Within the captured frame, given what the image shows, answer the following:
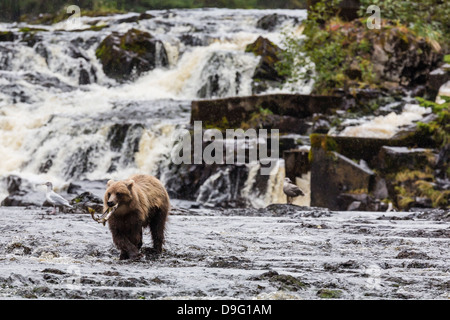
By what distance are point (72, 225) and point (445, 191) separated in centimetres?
599

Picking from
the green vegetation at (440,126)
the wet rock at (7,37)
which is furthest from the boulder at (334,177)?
the wet rock at (7,37)

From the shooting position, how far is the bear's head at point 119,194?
5477mm

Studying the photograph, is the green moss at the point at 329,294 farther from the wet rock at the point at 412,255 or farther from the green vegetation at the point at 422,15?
the green vegetation at the point at 422,15

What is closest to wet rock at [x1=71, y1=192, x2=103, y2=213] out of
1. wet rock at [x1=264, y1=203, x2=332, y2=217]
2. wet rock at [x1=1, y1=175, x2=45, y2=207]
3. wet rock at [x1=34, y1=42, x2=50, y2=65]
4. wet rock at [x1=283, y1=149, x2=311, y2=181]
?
wet rock at [x1=1, y1=175, x2=45, y2=207]

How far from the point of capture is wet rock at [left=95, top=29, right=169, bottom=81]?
23.8 metres

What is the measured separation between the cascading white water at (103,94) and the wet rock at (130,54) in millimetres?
264

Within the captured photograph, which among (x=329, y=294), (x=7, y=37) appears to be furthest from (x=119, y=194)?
(x=7, y=37)

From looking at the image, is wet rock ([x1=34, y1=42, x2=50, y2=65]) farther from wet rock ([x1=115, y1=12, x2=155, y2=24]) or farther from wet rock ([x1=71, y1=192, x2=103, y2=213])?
wet rock ([x1=71, y1=192, x2=103, y2=213])

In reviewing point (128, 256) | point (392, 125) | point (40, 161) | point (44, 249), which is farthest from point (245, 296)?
point (40, 161)

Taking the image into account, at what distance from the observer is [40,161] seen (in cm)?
1648

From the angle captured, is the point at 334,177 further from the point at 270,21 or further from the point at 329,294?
the point at 270,21

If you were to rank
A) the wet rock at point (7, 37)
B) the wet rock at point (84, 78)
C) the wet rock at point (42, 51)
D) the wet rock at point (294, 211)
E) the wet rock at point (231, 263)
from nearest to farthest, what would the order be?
the wet rock at point (231, 263)
the wet rock at point (294, 211)
the wet rock at point (84, 78)
the wet rock at point (42, 51)
the wet rock at point (7, 37)

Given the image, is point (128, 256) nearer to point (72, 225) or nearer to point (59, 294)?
point (59, 294)
